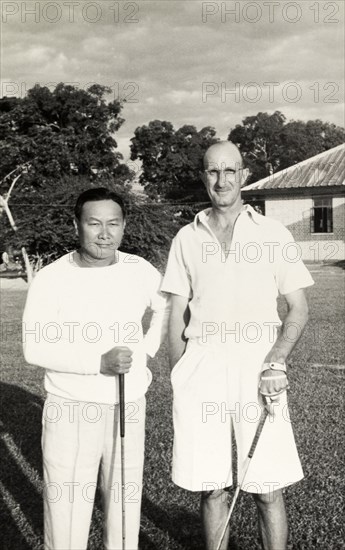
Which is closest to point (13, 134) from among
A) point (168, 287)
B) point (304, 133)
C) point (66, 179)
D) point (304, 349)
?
point (66, 179)

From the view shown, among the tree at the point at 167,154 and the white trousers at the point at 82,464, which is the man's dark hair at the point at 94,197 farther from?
the tree at the point at 167,154

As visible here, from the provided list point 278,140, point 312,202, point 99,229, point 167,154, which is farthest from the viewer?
point 278,140

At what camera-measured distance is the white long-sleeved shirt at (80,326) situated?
294 cm

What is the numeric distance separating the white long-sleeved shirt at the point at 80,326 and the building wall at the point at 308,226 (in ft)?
92.1

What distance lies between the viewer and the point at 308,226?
31.2 m

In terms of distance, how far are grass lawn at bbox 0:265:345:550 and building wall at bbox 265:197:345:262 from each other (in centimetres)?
2230

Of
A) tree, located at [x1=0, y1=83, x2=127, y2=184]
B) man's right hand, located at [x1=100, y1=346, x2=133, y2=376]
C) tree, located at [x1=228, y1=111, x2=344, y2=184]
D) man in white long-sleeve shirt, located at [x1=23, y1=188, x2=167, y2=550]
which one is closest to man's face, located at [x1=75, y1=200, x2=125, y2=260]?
man in white long-sleeve shirt, located at [x1=23, y1=188, x2=167, y2=550]

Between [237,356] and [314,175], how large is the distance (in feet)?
93.7

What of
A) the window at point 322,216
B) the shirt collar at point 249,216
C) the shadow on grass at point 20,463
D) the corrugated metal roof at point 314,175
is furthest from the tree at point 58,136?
the shirt collar at point 249,216

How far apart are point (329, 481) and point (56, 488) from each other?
8.06 feet

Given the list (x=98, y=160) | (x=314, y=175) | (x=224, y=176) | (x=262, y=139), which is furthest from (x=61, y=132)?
(x=224, y=176)

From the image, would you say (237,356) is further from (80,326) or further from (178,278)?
(80,326)

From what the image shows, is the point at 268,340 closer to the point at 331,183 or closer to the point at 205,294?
the point at 205,294

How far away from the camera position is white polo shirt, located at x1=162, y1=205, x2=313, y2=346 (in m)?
3.20
